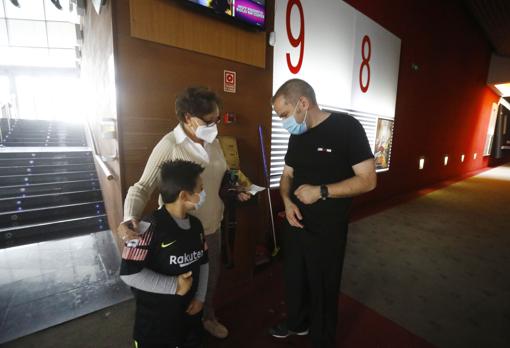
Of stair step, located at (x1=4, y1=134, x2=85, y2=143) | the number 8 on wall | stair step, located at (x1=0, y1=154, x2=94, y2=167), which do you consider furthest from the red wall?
stair step, located at (x1=4, y1=134, x2=85, y2=143)

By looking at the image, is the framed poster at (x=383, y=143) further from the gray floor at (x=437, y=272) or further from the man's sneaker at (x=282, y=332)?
the man's sneaker at (x=282, y=332)

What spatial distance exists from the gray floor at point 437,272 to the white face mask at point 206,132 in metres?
A: 1.93

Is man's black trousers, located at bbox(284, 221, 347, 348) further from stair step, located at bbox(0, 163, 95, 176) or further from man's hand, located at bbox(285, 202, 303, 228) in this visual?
stair step, located at bbox(0, 163, 95, 176)

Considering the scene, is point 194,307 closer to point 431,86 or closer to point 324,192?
point 324,192

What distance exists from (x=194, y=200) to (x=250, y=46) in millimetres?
1680

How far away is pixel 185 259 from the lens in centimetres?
113

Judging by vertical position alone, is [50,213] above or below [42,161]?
below

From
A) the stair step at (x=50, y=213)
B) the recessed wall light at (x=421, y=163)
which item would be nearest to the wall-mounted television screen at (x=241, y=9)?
the stair step at (x=50, y=213)

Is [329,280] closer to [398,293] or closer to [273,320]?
[273,320]

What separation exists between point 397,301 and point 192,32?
2785 mm

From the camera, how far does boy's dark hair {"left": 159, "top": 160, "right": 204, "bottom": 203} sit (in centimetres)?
107

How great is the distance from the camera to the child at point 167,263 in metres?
1.04

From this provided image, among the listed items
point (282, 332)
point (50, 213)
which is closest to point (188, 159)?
point (282, 332)

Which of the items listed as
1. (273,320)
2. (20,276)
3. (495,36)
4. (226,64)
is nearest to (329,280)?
(273,320)
